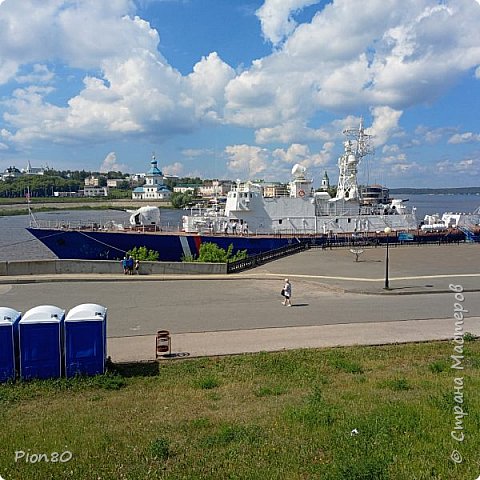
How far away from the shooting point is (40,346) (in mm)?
8547

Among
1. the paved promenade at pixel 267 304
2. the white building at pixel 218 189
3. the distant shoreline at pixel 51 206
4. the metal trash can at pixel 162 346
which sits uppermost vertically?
the white building at pixel 218 189

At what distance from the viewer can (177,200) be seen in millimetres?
115125

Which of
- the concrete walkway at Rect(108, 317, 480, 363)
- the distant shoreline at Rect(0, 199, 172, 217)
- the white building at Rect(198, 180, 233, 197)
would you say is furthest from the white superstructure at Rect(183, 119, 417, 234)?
the distant shoreline at Rect(0, 199, 172, 217)

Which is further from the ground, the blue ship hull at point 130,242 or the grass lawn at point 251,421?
the blue ship hull at point 130,242

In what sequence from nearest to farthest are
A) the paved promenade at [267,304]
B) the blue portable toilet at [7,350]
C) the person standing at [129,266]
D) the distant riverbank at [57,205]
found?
the blue portable toilet at [7,350] → the paved promenade at [267,304] → the person standing at [129,266] → the distant riverbank at [57,205]

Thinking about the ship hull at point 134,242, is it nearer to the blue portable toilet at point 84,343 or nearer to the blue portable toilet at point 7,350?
the blue portable toilet at point 84,343

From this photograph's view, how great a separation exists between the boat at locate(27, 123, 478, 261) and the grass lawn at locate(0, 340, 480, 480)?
23.7 metres

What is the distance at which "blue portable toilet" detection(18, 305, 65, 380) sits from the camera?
8492 mm

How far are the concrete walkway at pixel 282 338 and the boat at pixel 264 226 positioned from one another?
67.6 ft

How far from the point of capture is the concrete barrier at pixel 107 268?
22.7 m

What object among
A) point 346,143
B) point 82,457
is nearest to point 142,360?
point 82,457

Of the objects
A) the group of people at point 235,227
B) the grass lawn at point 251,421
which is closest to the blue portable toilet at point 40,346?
the grass lawn at point 251,421

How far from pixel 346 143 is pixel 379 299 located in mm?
30497

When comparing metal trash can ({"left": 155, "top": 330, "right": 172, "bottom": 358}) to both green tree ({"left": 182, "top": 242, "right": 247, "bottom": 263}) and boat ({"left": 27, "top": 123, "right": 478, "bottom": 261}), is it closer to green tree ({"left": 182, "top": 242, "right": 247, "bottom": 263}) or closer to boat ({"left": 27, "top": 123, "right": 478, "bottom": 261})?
green tree ({"left": 182, "top": 242, "right": 247, "bottom": 263})
